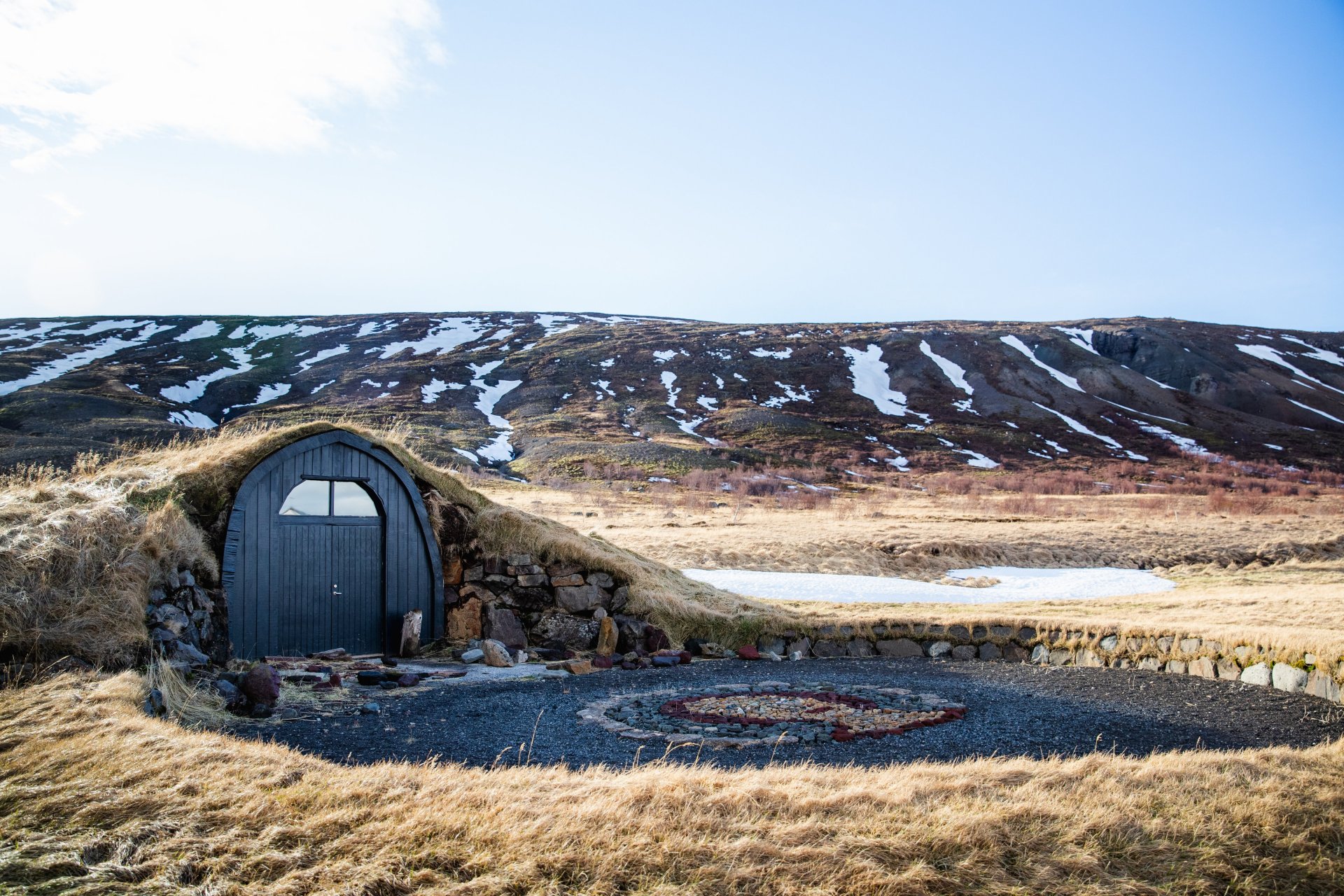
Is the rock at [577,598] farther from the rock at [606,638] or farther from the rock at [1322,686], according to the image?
the rock at [1322,686]

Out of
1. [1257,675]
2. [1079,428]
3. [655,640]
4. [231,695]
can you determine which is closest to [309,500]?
[231,695]

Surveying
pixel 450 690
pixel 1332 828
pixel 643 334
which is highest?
pixel 643 334

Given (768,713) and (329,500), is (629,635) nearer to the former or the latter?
(768,713)

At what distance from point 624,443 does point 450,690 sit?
169 feet

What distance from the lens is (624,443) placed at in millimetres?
62438

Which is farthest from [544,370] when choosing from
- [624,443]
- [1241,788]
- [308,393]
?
[1241,788]

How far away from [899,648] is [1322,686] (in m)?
5.69

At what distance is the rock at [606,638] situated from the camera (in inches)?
Answer: 562

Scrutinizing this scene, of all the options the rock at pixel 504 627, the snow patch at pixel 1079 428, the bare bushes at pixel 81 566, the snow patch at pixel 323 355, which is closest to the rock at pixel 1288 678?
the rock at pixel 504 627

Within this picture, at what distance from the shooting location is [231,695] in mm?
9477

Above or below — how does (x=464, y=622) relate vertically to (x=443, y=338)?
below

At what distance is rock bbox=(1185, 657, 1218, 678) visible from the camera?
12068mm

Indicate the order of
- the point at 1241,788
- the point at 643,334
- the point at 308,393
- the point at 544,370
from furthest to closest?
the point at 643,334 → the point at 544,370 → the point at 308,393 → the point at 1241,788

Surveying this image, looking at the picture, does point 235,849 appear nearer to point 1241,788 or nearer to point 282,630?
point 1241,788
